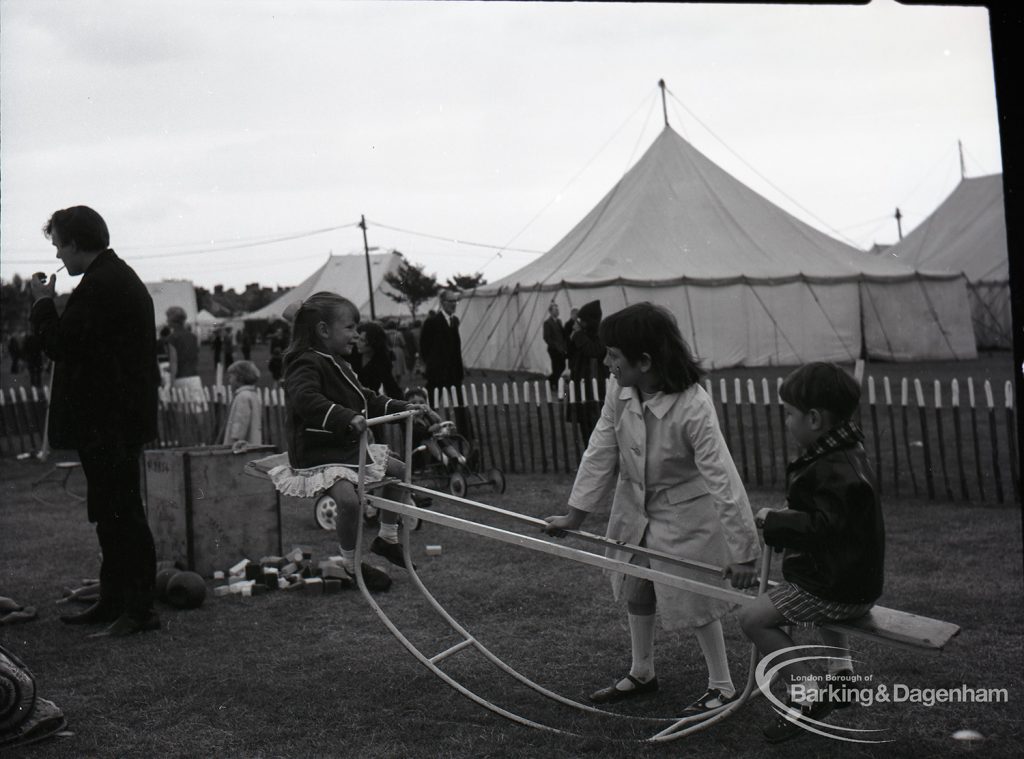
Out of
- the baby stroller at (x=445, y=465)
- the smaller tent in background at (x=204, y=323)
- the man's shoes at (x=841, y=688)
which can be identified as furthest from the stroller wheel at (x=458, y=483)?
the smaller tent in background at (x=204, y=323)

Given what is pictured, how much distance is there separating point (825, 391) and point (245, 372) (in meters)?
5.62

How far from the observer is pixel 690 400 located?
3609 millimetres

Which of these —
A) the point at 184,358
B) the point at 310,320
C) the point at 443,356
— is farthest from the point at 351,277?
the point at 310,320

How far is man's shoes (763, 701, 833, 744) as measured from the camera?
3.23 metres

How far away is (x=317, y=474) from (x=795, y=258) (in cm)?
1883

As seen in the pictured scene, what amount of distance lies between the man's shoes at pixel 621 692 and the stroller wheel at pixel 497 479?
17.6ft

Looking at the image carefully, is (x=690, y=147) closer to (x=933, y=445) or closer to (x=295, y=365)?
(x=933, y=445)

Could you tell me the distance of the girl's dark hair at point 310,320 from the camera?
434 centimetres

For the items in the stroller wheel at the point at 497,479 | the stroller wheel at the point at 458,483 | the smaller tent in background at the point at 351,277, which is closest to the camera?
the stroller wheel at the point at 458,483

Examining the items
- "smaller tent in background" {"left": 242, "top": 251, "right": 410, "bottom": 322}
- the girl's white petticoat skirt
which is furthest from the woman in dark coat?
"smaller tent in background" {"left": 242, "top": 251, "right": 410, "bottom": 322}

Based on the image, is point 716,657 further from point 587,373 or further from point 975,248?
point 975,248

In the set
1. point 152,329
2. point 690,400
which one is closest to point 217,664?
point 152,329

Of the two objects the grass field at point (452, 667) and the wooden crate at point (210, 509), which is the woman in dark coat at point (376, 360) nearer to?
the wooden crate at point (210, 509)

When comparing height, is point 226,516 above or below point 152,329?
below
